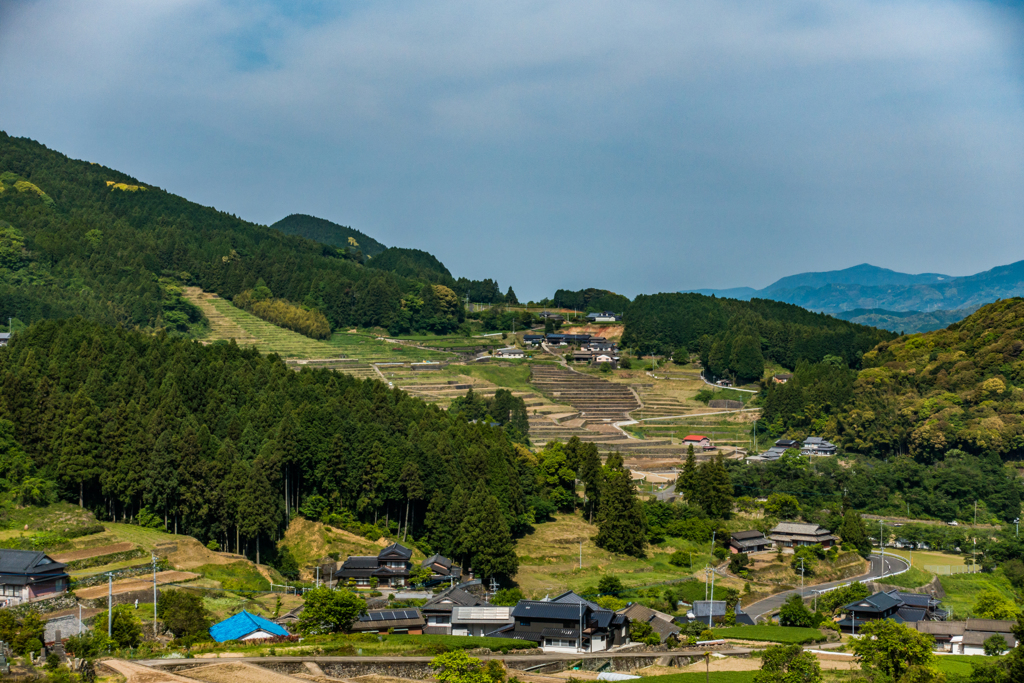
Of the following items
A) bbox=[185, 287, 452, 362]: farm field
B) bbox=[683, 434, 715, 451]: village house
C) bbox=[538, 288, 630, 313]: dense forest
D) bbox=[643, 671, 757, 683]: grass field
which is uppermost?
bbox=[538, 288, 630, 313]: dense forest

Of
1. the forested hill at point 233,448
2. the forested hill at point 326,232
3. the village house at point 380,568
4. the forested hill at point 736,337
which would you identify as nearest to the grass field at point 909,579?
the forested hill at point 233,448

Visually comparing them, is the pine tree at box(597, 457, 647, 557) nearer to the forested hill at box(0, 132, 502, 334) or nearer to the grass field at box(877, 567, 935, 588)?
the grass field at box(877, 567, 935, 588)

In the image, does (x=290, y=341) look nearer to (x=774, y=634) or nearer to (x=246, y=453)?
(x=246, y=453)

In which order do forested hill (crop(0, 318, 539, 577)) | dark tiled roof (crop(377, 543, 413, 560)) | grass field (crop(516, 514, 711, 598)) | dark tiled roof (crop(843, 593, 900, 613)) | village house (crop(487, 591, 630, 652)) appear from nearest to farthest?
village house (crop(487, 591, 630, 652)) < dark tiled roof (crop(843, 593, 900, 613)) < forested hill (crop(0, 318, 539, 577)) < dark tiled roof (crop(377, 543, 413, 560)) < grass field (crop(516, 514, 711, 598))

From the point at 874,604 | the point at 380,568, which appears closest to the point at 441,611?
the point at 380,568

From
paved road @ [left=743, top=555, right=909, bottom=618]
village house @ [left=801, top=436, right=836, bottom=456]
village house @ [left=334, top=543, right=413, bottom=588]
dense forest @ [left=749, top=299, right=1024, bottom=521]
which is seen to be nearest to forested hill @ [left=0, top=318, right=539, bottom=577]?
village house @ [left=334, top=543, right=413, bottom=588]

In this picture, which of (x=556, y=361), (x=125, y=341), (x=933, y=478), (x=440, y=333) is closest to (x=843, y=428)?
(x=933, y=478)

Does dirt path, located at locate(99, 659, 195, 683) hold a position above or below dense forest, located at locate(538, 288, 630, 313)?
below
